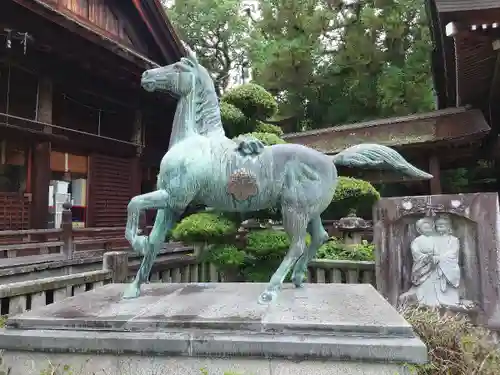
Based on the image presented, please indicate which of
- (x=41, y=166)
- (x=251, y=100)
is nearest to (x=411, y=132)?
(x=251, y=100)

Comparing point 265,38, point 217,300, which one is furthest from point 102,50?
point 265,38

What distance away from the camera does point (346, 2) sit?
14.5 m

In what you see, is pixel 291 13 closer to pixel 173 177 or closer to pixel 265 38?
pixel 265 38

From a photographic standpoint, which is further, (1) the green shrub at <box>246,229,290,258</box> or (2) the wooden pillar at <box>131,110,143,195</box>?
(2) the wooden pillar at <box>131,110,143,195</box>

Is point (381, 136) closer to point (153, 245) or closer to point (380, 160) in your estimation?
point (380, 160)

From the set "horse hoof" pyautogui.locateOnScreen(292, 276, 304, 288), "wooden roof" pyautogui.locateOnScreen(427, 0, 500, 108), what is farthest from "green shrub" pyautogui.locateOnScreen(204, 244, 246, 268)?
"wooden roof" pyautogui.locateOnScreen(427, 0, 500, 108)

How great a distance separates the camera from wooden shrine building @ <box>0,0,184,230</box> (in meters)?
7.50

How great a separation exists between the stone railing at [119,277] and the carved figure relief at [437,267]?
0.90 meters

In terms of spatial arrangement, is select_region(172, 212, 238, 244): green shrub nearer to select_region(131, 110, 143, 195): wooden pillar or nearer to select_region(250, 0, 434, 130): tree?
select_region(131, 110, 143, 195): wooden pillar

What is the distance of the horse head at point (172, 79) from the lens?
3426 millimetres

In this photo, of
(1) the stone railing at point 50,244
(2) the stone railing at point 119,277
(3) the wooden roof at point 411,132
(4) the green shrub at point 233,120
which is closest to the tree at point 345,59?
(3) the wooden roof at point 411,132

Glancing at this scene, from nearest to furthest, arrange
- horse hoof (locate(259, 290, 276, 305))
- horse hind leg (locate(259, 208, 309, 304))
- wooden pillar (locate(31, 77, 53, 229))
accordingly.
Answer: horse hoof (locate(259, 290, 276, 305)) < horse hind leg (locate(259, 208, 309, 304)) < wooden pillar (locate(31, 77, 53, 229))

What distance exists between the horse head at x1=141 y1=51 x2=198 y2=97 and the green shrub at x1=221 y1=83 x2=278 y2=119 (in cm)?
264

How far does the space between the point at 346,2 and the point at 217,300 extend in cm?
1417
